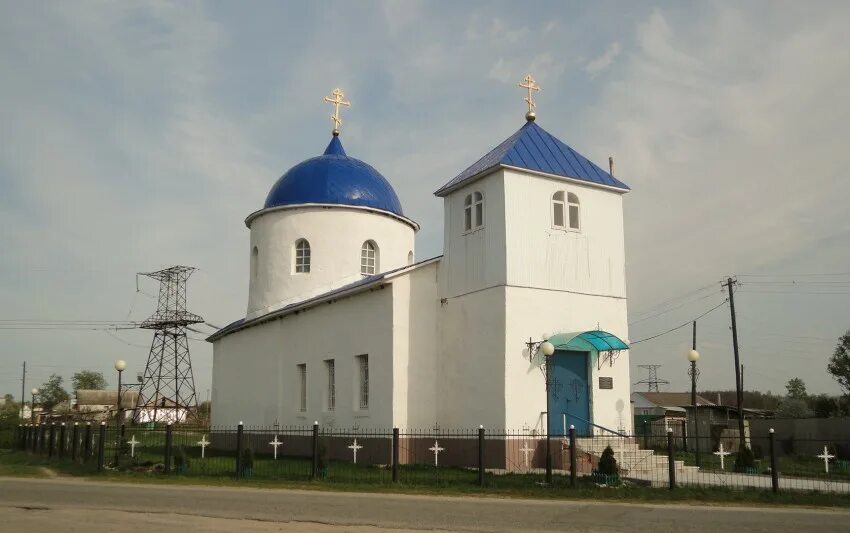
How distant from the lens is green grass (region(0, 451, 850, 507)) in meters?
14.5

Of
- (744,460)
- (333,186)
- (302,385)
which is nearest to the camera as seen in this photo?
(744,460)

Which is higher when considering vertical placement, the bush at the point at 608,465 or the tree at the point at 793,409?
the tree at the point at 793,409

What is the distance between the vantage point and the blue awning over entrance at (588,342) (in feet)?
64.4

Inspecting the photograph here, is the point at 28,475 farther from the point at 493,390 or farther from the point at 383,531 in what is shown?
the point at 383,531

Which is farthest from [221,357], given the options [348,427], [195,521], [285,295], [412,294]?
[195,521]

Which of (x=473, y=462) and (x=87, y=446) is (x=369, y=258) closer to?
(x=473, y=462)

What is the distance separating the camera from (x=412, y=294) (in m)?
21.5

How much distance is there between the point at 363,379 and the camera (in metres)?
23.0

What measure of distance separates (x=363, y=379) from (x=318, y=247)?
777cm

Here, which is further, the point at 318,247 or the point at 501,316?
the point at 318,247

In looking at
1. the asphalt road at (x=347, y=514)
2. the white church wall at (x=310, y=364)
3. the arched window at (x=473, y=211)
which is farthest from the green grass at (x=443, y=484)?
the arched window at (x=473, y=211)

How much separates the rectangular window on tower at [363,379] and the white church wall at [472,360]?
2397 millimetres

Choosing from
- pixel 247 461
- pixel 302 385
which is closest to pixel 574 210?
pixel 247 461

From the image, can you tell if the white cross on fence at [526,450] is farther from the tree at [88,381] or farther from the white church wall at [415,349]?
the tree at [88,381]
